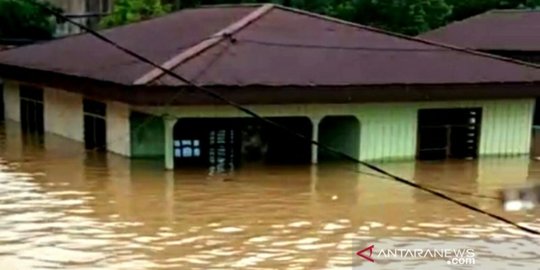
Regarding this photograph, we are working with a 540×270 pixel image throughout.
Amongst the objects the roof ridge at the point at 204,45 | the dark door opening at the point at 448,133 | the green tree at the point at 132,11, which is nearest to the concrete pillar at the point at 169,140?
the roof ridge at the point at 204,45

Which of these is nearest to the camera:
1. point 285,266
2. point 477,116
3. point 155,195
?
point 285,266

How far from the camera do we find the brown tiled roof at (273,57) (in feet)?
57.5

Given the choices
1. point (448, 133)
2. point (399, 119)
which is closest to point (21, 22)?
point (399, 119)

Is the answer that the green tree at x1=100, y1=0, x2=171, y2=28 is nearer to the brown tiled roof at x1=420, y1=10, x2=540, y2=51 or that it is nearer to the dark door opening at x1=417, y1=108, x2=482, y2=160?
the brown tiled roof at x1=420, y1=10, x2=540, y2=51

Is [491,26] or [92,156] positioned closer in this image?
[92,156]

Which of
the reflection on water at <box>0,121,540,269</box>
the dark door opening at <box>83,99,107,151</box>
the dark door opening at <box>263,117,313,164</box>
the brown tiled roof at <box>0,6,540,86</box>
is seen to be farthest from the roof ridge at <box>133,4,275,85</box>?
the dark door opening at <box>83,99,107,151</box>

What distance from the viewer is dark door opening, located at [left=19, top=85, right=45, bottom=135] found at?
2233cm

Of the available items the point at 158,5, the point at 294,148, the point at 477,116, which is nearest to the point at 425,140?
the point at 477,116

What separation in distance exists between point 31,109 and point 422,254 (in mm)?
13913

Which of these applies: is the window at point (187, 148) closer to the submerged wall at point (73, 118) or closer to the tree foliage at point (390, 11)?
the submerged wall at point (73, 118)

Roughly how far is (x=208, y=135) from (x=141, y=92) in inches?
105

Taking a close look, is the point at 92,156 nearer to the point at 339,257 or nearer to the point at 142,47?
the point at 142,47

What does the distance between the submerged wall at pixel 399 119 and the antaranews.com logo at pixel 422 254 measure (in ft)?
20.5

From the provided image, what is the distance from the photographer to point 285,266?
11070 millimetres
